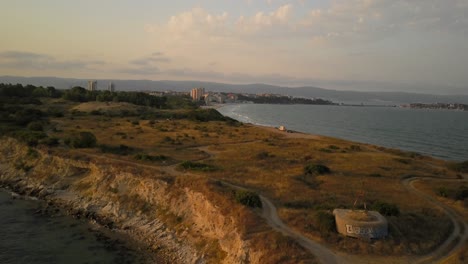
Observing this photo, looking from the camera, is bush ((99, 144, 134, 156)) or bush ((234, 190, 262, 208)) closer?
bush ((234, 190, 262, 208))

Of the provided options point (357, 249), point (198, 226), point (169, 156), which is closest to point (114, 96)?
point (169, 156)

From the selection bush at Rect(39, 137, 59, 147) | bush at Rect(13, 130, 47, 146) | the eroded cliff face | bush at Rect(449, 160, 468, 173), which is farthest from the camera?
bush at Rect(449, 160, 468, 173)

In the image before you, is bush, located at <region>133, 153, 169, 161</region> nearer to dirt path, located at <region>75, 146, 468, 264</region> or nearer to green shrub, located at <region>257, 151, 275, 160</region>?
green shrub, located at <region>257, 151, 275, 160</region>

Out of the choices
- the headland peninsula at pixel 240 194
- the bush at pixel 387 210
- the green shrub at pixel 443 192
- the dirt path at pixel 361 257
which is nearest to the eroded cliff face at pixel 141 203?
the headland peninsula at pixel 240 194

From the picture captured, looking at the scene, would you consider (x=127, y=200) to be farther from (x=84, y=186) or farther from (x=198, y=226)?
(x=198, y=226)

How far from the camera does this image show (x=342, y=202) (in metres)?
37.0

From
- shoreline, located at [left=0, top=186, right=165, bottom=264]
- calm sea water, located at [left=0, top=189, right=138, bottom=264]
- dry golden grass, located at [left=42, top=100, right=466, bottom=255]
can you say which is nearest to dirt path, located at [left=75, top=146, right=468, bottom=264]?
dry golden grass, located at [left=42, top=100, right=466, bottom=255]

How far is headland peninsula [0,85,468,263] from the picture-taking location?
28.2 metres

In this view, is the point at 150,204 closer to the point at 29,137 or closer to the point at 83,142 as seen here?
the point at 83,142

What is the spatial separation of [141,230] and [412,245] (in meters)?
24.5

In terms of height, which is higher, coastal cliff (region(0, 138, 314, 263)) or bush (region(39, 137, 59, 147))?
bush (region(39, 137, 59, 147))

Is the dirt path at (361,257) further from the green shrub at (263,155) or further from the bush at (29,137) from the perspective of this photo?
the bush at (29,137)

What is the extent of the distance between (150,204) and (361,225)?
22670 millimetres

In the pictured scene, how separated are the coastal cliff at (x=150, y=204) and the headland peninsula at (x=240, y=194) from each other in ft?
0.43
